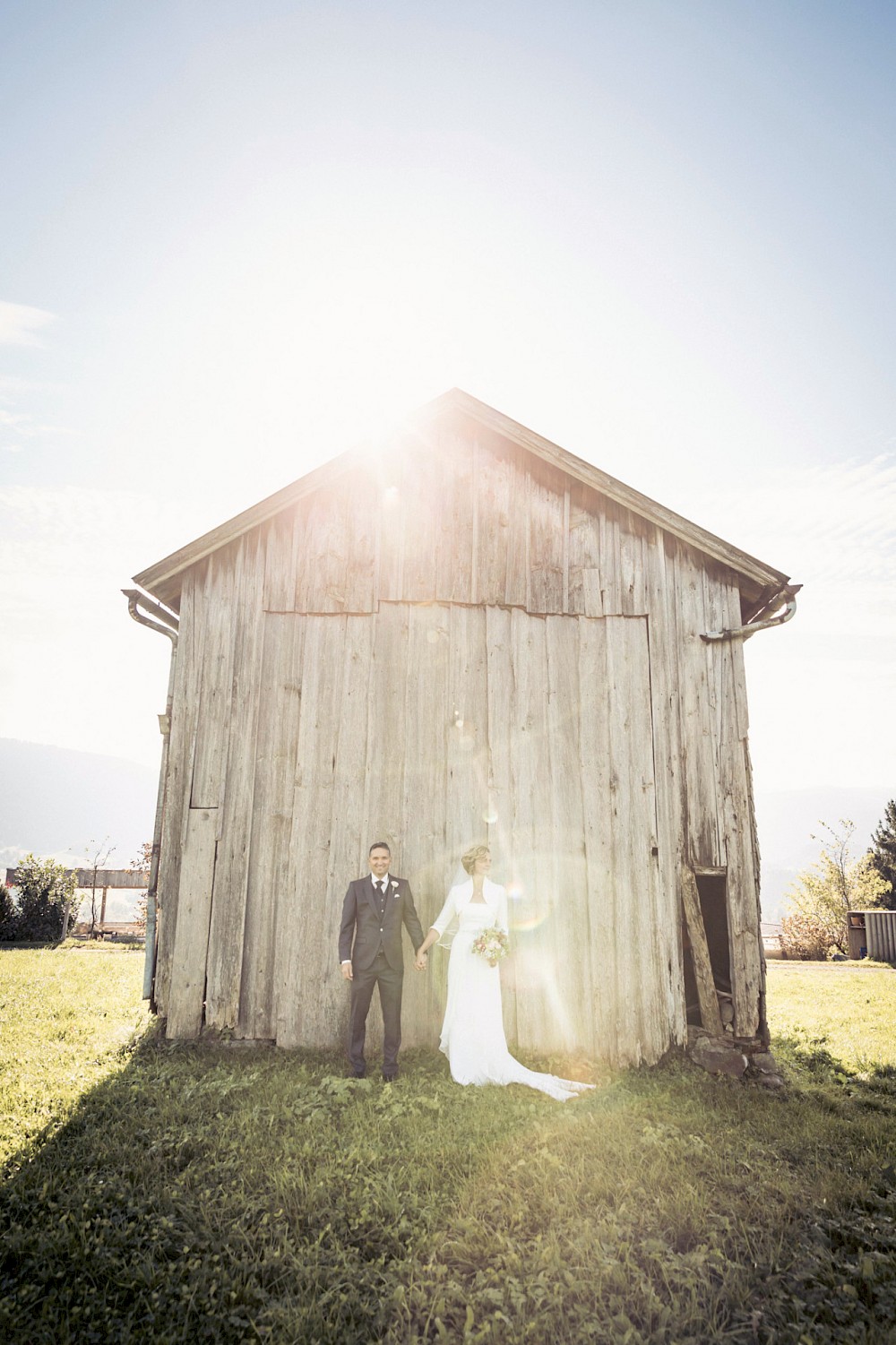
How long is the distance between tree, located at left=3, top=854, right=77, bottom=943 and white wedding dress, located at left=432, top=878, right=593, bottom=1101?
18365 mm

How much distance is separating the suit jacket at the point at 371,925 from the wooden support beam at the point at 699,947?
3054 mm

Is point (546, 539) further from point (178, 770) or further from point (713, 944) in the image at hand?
point (713, 944)

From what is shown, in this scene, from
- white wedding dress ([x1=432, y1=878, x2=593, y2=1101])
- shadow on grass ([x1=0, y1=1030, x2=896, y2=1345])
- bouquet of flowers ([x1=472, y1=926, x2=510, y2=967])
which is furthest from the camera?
bouquet of flowers ([x1=472, y1=926, x2=510, y2=967])

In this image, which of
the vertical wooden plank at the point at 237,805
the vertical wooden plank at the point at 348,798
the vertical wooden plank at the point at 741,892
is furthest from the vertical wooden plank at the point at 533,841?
the vertical wooden plank at the point at 237,805

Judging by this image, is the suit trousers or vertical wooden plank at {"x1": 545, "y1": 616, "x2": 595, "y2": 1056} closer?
the suit trousers

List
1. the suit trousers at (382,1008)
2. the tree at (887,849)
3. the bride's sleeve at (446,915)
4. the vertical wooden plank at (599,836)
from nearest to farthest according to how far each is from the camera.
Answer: the suit trousers at (382,1008) < the bride's sleeve at (446,915) < the vertical wooden plank at (599,836) < the tree at (887,849)

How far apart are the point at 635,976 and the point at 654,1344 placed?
493 centimetres

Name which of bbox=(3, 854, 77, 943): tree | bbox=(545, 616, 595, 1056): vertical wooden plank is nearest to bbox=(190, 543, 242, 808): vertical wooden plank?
bbox=(545, 616, 595, 1056): vertical wooden plank

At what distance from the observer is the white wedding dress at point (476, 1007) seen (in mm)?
7574

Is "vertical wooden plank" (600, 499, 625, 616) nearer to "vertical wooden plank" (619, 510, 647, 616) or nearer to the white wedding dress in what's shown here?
"vertical wooden plank" (619, 510, 647, 616)

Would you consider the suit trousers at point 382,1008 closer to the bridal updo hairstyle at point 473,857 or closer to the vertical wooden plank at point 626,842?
the bridal updo hairstyle at point 473,857

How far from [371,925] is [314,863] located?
109 cm

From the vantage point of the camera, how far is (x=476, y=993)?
8016 millimetres

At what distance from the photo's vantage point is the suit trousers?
25.3 ft
